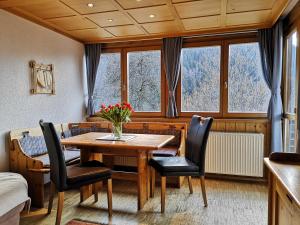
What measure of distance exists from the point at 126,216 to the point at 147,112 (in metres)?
2.01

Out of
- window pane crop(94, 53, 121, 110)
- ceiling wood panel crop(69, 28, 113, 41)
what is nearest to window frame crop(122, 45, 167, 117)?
window pane crop(94, 53, 121, 110)

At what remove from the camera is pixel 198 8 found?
286cm

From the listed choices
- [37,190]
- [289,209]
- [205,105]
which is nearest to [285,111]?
[205,105]

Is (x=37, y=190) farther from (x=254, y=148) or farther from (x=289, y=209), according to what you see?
(x=254, y=148)

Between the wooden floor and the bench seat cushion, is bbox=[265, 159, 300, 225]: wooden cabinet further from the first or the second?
the bench seat cushion

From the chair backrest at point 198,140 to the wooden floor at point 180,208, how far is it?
1.56ft

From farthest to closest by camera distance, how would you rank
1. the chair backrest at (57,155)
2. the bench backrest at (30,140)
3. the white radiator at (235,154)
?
the white radiator at (235,154) → the bench backrest at (30,140) → the chair backrest at (57,155)

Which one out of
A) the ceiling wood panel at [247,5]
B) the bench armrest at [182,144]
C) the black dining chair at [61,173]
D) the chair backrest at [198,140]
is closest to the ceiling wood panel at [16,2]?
the black dining chair at [61,173]

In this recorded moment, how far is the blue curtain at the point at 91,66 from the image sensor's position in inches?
171

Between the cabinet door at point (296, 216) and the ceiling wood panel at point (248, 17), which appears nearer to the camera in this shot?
the cabinet door at point (296, 216)

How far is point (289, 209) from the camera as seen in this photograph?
125 cm

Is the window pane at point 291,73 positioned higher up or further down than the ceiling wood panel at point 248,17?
further down

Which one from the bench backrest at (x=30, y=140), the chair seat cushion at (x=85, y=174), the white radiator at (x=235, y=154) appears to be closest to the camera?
the chair seat cushion at (x=85, y=174)

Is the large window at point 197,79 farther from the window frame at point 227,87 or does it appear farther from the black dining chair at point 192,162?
the black dining chair at point 192,162
